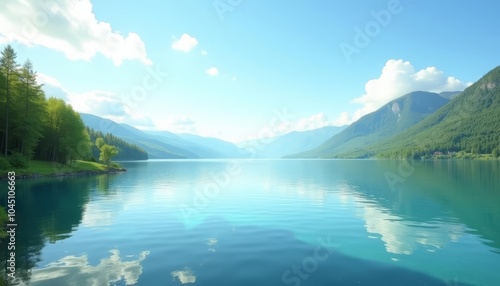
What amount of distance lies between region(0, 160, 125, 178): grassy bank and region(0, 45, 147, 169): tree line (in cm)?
236

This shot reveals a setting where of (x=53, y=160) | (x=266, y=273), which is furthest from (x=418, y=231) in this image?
(x=53, y=160)

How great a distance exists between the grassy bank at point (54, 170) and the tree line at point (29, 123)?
2.36 m

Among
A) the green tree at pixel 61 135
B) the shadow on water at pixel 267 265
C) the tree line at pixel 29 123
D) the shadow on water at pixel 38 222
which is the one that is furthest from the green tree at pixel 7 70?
the shadow on water at pixel 267 265

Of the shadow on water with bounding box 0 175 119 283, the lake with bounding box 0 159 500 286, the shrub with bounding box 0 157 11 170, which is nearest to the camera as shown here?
the lake with bounding box 0 159 500 286

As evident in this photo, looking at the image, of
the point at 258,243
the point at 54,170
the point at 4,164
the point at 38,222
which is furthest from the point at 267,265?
the point at 54,170

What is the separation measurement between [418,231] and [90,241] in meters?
29.6

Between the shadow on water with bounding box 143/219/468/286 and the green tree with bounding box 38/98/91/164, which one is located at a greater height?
the green tree with bounding box 38/98/91/164

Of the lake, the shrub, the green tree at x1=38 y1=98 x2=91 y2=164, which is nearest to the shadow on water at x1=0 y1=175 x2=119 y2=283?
the lake

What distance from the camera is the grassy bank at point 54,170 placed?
263 ft

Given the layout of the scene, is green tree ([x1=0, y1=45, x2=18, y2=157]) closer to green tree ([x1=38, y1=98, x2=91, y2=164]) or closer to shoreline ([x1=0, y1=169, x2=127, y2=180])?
shoreline ([x1=0, y1=169, x2=127, y2=180])

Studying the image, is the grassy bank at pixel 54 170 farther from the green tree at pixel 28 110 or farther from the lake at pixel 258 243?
the lake at pixel 258 243

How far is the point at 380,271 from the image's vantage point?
59.7 feet

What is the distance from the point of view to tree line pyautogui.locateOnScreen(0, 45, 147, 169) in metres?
76.2

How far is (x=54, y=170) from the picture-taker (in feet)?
313
